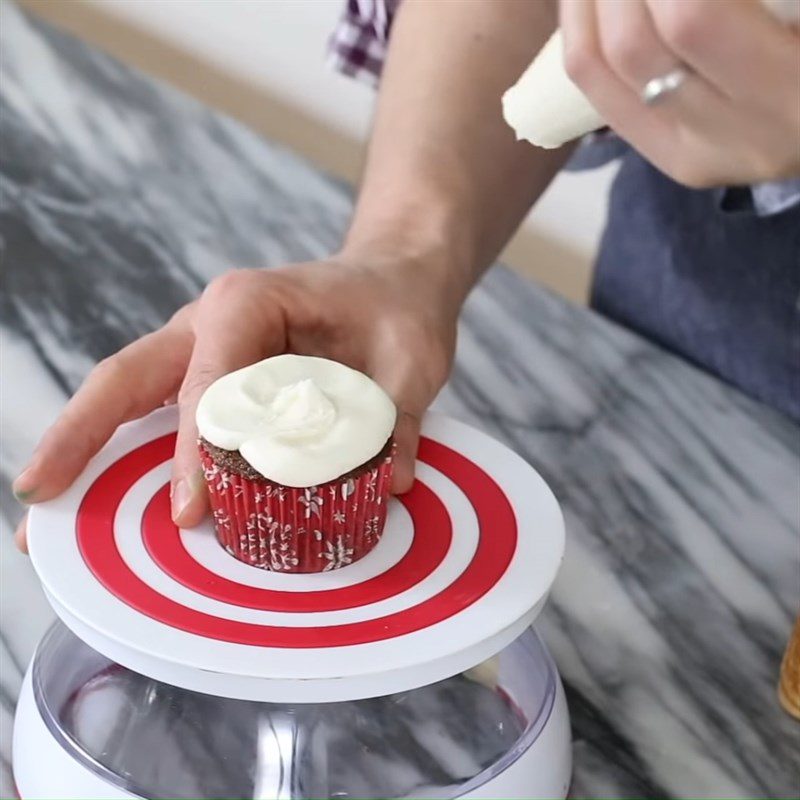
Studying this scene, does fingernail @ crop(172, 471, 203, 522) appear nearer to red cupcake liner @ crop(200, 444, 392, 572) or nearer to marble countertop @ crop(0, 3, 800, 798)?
red cupcake liner @ crop(200, 444, 392, 572)

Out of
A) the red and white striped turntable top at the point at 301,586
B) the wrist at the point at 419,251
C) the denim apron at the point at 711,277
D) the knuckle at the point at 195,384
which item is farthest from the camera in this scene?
the denim apron at the point at 711,277

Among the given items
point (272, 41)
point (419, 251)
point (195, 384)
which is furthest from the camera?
point (272, 41)

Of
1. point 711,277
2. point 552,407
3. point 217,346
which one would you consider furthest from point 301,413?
point 711,277

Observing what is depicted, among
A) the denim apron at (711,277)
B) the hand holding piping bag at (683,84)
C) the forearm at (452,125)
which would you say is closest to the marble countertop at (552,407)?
the denim apron at (711,277)

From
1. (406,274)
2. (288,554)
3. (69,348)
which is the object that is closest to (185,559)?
(288,554)

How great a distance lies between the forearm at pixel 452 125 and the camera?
27.5 inches

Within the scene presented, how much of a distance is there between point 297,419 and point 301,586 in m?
0.06

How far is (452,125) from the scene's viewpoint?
0.72 m

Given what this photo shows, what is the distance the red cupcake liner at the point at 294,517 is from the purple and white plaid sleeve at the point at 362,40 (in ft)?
1.59

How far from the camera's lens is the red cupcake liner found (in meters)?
0.43

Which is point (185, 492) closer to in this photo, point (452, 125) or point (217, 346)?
point (217, 346)

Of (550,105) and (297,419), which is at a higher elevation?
(550,105)

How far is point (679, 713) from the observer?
1.79 ft

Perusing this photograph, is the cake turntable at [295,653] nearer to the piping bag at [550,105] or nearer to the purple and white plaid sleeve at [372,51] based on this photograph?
the piping bag at [550,105]
